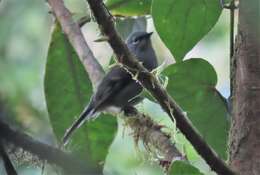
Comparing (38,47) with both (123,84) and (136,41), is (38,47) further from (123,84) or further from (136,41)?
(136,41)

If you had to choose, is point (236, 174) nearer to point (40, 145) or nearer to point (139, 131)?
point (139, 131)

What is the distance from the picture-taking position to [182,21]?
1.35 meters

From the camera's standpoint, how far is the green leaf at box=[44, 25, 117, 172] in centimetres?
161

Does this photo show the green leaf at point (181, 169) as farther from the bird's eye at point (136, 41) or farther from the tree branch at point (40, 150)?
the bird's eye at point (136, 41)

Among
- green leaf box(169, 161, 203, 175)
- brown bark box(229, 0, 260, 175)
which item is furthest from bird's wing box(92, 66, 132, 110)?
green leaf box(169, 161, 203, 175)

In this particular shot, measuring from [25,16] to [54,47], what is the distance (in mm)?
1154

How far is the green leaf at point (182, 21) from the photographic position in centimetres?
132

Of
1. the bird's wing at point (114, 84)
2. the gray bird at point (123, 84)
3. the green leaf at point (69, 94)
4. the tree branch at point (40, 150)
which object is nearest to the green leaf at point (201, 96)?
the green leaf at point (69, 94)

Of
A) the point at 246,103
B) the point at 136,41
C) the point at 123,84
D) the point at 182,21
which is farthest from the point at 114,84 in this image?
the point at 246,103

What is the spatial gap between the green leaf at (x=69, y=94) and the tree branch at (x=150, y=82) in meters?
0.68

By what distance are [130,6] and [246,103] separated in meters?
0.66

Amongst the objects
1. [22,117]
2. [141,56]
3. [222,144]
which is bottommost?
[141,56]

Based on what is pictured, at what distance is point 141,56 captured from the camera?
3.09 metres

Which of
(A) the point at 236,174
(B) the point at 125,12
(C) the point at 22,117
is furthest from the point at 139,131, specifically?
(C) the point at 22,117
